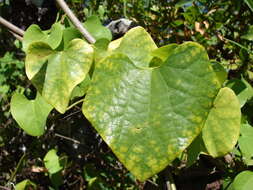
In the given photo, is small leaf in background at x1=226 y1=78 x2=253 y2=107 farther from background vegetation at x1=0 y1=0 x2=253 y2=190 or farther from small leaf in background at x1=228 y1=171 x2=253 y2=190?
small leaf in background at x1=228 y1=171 x2=253 y2=190

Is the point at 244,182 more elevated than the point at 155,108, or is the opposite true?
the point at 155,108

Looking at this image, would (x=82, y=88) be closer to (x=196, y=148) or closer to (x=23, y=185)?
(x=196, y=148)

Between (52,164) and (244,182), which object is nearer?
(244,182)

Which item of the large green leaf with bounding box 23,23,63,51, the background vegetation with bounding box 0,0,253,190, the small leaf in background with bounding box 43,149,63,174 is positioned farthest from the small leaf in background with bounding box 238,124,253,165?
the small leaf in background with bounding box 43,149,63,174

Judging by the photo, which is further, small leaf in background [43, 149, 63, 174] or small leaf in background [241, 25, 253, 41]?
small leaf in background [43, 149, 63, 174]

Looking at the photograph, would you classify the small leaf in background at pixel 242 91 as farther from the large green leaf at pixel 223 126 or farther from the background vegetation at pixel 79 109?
the large green leaf at pixel 223 126

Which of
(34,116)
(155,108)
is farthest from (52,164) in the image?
(155,108)

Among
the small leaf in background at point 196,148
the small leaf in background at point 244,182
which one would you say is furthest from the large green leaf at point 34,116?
the small leaf in background at point 244,182
